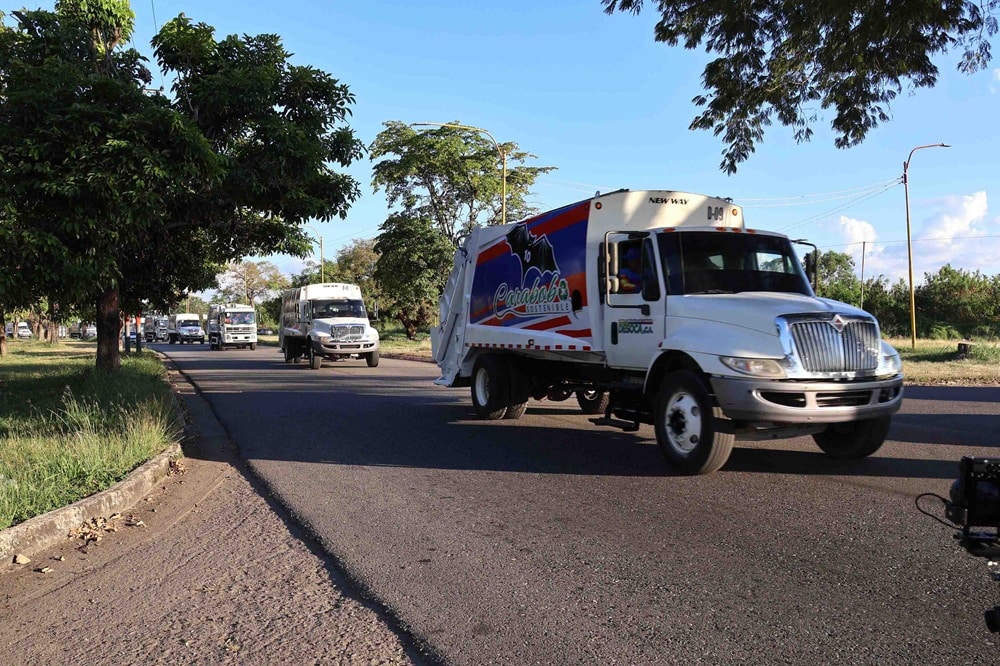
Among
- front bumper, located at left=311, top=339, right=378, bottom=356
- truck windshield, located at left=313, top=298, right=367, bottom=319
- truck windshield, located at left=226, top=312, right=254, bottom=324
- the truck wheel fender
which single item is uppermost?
truck windshield, located at left=226, top=312, right=254, bottom=324

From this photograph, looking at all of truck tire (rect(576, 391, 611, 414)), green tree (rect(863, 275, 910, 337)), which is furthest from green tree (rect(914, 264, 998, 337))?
truck tire (rect(576, 391, 611, 414))

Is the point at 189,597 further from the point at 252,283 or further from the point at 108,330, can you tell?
the point at 252,283

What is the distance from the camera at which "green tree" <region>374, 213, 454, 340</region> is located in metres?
38.0

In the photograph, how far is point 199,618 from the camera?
13.9 ft

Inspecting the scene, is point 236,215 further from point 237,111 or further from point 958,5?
point 958,5

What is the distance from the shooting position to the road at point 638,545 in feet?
12.5

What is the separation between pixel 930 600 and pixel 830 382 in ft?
9.47

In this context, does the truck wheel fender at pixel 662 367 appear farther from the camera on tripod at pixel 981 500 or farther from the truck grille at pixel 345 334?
the truck grille at pixel 345 334

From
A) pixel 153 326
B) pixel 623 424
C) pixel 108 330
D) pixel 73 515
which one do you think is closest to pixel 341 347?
pixel 108 330

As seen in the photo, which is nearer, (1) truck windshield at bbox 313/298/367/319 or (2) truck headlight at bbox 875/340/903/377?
(2) truck headlight at bbox 875/340/903/377

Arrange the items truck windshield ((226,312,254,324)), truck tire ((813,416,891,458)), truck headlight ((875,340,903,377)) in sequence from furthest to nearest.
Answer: truck windshield ((226,312,254,324))
truck tire ((813,416,891,458))
truck headlight ((875,340,903,377))

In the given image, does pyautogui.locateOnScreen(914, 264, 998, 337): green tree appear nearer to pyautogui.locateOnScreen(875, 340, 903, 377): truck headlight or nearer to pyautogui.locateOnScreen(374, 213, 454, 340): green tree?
pyautogui.locateOnScreen(374, 213, 454, 340): green tree

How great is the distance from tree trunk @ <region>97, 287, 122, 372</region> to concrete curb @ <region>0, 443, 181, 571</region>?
32.5 feet

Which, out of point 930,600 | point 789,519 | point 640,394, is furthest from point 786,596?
point 640,394
